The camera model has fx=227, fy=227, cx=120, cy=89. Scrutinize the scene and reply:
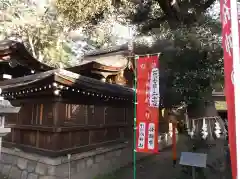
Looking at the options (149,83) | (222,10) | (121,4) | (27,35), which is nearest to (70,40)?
(27,35)

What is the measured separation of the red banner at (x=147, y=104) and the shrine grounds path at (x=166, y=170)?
1.80 metres

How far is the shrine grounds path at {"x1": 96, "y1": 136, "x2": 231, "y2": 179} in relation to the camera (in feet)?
24.4

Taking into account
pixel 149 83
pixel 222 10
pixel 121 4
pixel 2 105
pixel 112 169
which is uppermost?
pixel 121 4

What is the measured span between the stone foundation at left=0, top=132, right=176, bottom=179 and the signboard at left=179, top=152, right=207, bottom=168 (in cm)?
359

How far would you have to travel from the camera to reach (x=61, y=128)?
25.0 feet

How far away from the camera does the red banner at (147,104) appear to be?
7148 mm

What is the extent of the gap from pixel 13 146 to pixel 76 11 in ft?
19.2

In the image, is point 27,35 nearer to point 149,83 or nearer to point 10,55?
point 10,55

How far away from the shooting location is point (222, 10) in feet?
12.1

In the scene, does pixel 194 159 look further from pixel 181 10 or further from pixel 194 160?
pixel 181 10

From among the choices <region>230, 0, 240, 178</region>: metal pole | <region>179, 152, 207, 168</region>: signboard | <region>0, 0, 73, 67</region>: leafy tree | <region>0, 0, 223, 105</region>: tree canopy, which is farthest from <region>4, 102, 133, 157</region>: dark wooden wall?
<region>0, 0, 73, 67</region>: leafy tree

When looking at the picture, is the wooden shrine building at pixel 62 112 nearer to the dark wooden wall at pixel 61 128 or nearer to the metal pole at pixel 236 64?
the dark wooden wall at pixel 61 128

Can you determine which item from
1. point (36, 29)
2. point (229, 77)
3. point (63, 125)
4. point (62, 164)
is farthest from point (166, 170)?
point (36, 29)

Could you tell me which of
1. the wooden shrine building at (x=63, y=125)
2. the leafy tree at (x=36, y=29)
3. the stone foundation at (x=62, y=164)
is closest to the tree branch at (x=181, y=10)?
the wooden shrine building at (x=63, y=125)
